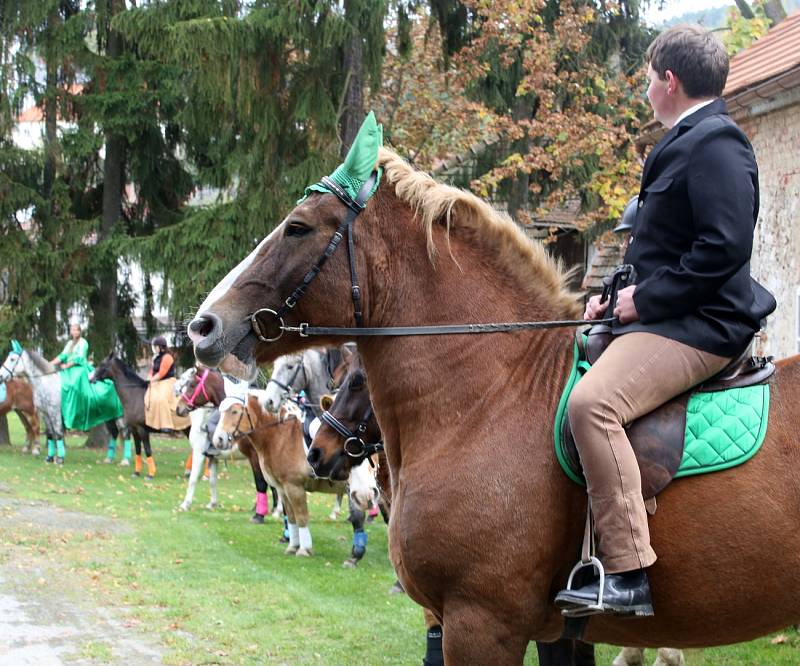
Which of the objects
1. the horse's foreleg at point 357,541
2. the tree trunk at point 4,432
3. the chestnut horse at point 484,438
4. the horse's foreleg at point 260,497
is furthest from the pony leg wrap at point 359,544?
the tree trunk at point 4,432

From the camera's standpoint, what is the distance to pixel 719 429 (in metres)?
3.72

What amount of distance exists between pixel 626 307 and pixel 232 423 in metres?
10.2

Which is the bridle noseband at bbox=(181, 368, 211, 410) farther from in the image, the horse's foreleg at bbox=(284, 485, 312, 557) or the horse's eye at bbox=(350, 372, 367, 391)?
the horse's eye at bbox=(350, 372, 367, 391)

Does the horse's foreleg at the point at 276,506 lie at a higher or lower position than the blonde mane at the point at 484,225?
lower

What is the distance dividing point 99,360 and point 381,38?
41.8ft

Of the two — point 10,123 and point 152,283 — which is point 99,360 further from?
point 10,123

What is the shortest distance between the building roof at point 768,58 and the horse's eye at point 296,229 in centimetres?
778

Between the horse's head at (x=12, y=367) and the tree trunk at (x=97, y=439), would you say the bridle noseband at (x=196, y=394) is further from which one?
the tree trunk at (x=97, y=439)

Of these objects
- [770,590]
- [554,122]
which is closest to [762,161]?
[554,122]

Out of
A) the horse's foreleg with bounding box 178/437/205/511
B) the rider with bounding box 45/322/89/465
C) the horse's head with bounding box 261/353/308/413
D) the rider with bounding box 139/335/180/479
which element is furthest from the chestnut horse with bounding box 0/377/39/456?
the horse's head with bounding box 261/353/308/413

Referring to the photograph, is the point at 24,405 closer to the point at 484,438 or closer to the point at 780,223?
the point at 780,223

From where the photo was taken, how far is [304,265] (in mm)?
3988

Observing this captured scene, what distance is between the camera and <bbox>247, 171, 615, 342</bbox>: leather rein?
3.97 metres

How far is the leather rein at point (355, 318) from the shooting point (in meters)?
3.97
